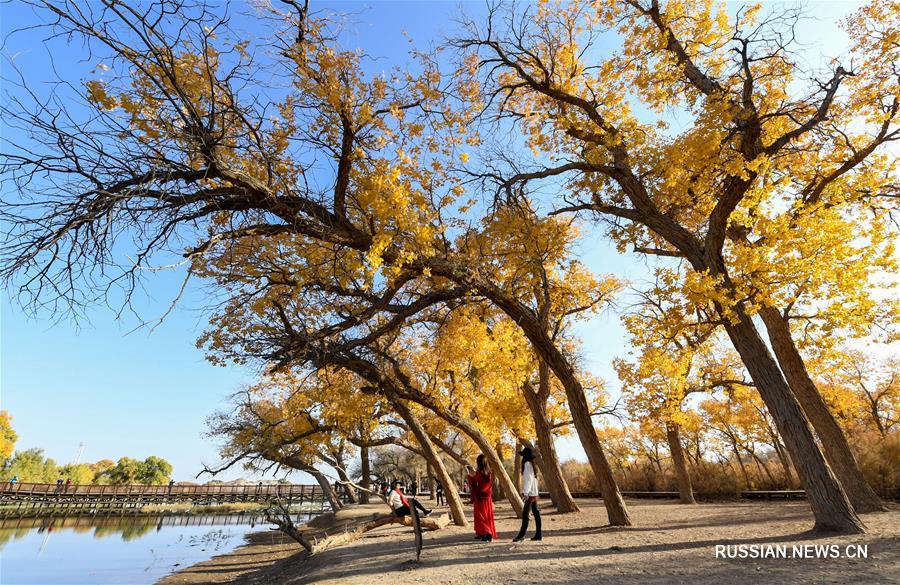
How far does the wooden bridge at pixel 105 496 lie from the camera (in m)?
38.5

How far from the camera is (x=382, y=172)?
6574 millimetres

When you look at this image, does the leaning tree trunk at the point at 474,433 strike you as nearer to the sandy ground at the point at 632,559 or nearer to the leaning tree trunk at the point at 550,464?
the sandy ground at the point at 632,559

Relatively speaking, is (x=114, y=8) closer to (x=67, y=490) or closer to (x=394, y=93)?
(x=394, y=93)

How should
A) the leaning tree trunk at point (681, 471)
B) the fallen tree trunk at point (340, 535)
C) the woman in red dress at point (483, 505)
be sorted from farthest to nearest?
the leaning tree trunk at point (681, 471)
the fallen tree trunk at point (340, 535)
the woman in red dress at point (483, 505)

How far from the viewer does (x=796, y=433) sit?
245 inches

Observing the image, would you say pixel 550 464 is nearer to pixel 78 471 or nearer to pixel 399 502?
pixel 399 502

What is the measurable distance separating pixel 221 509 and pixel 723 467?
5578 centimetres

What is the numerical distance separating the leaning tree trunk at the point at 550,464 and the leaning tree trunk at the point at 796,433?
748cm

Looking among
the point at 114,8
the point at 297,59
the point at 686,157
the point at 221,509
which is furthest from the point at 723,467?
the point at 221,509

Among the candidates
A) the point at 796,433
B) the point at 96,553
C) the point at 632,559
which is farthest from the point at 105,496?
the point at 796,433

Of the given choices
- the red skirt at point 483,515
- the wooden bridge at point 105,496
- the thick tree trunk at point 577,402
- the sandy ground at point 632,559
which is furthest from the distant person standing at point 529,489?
the wooden bridge at point 105,496

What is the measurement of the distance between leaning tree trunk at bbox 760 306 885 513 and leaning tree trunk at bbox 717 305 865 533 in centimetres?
244

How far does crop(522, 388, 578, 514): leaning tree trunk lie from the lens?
1288cm

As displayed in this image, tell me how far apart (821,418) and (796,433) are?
341cm
